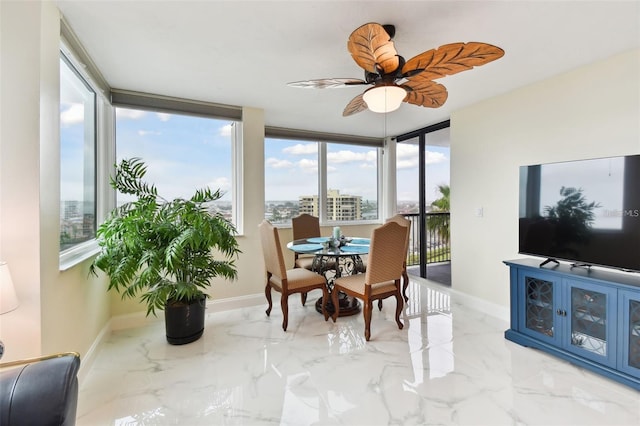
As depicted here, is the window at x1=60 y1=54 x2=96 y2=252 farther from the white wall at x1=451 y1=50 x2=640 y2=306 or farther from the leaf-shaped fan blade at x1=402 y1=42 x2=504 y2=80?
the white wall at x1=451 y1=50 x2=640 y2=306

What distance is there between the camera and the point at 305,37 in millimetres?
1903

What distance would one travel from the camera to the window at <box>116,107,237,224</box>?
2.93m

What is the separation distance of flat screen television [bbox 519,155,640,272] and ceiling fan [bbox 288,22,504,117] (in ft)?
3.80

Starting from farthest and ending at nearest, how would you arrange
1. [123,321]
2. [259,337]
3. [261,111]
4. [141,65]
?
[261,111] → [123,321] → [259,337] → [141,65]

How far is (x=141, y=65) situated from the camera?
2299 millimetres

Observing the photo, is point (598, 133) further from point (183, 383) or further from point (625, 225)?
point (183, 383)

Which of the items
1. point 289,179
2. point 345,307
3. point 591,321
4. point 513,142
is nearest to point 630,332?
point 591,321

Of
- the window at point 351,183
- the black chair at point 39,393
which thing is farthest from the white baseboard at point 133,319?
the window at point 351,183

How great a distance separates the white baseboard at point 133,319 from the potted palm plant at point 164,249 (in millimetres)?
474

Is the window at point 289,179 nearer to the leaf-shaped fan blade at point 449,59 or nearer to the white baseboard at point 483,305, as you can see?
the white baseboard at point 483,305

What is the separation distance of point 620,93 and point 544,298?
1658 mm

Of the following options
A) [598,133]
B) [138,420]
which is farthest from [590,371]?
[138,420]

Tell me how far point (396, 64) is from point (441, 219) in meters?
3.49

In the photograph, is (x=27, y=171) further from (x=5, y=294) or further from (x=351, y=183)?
(x=351, y=183)
